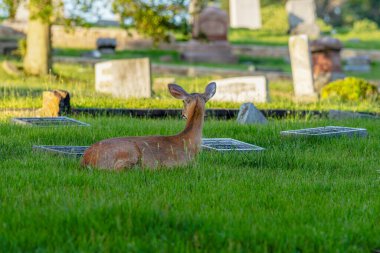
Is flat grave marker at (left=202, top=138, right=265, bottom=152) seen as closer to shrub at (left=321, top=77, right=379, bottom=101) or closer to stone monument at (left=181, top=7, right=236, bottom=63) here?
shrub at (left=321, top=77, right=379, bottom=101)

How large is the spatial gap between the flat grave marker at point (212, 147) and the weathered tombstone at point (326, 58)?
17.5 meters

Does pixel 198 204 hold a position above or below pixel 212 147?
below

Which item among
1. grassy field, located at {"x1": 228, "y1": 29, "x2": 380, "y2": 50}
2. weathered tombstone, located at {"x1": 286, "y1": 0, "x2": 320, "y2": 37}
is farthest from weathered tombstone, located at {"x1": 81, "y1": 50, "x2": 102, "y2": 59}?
weathered tombstone, located at {"x1": 286, "y1": 0, "x2": 320, "y2": 37}

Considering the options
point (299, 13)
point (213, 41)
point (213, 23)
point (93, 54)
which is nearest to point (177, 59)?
point (213, 41)

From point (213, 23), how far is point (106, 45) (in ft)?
14.3

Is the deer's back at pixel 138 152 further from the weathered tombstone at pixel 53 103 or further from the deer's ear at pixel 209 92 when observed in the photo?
the weathered tombstone at pixel 53 103

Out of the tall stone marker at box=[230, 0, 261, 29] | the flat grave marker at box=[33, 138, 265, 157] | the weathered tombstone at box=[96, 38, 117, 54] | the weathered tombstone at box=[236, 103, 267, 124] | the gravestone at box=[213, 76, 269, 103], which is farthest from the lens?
the tall stone marker at box=[230, 0, 261, 29]

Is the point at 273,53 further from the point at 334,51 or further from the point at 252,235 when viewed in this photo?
the point at 252,235

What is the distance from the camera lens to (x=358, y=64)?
3388cm

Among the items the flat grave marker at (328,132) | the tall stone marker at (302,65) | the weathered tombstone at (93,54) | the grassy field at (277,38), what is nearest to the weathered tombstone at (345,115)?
the flat grave marker at (328,132)

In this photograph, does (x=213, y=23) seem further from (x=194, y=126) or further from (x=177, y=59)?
(x=194, y=126)

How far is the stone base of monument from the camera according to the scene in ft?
108

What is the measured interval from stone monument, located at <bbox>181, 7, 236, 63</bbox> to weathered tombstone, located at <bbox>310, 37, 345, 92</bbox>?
6.92 meters

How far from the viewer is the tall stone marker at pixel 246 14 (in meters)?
48.3
